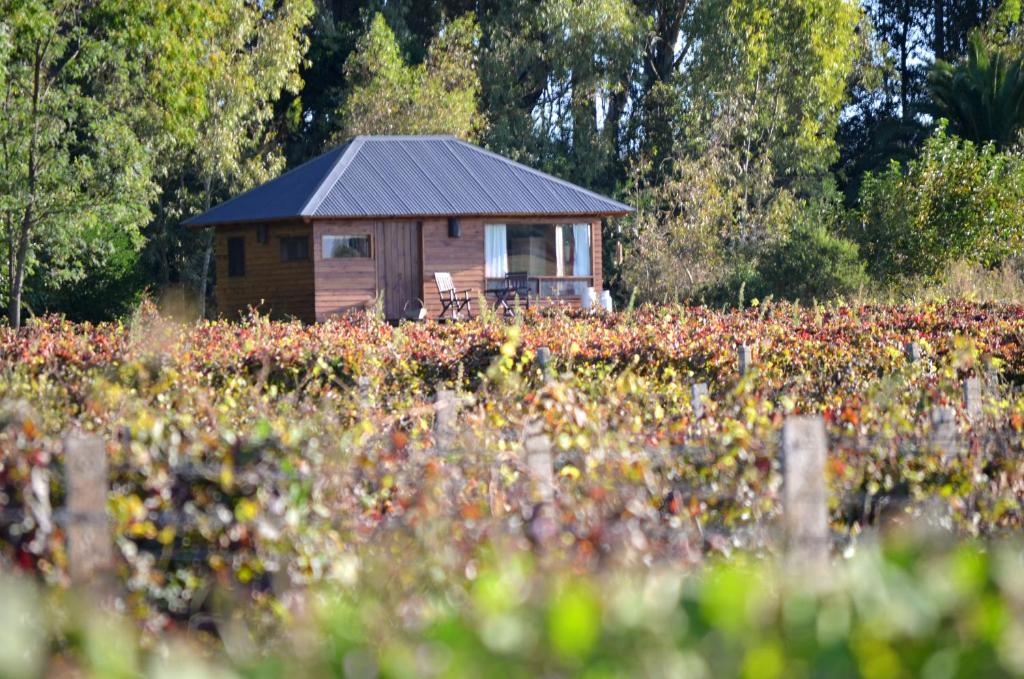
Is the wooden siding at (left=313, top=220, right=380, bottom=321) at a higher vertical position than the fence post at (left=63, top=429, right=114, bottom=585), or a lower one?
higher

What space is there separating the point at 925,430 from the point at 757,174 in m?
36.7

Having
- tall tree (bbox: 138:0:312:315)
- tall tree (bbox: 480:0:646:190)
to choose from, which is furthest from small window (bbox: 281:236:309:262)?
tall tree (bbox: 480:0:646:190)

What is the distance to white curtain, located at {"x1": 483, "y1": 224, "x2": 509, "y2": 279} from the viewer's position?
3067 centimetres

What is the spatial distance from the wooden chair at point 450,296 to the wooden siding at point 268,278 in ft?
9.03

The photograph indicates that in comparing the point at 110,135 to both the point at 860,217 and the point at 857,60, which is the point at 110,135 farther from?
the point at 857,60

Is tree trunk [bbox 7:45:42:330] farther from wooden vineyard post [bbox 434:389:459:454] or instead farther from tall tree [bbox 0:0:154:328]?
wooden vineyard post [bbox 434:389:459:454]

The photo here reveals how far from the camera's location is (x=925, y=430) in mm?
6219

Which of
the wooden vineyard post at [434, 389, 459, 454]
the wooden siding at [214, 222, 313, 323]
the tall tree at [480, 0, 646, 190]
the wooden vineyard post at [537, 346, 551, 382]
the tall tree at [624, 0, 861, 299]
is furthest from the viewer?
the tall tree at [480, 0, 646, 190]

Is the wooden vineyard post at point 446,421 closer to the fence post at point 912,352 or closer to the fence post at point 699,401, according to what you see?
the fence post at point 699,401

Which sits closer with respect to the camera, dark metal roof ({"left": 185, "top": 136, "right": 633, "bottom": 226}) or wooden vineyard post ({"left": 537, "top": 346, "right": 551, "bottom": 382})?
wooden vineyard post ({"left": 537, "top": 346, "right": 551, "bottom": 382})

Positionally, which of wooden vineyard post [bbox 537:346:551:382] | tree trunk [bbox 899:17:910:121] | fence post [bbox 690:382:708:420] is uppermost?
tree trunk [bbox 899:17:910:121]

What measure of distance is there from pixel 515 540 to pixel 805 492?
0.97 m

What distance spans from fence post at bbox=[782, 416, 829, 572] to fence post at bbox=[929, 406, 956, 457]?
1442 mm

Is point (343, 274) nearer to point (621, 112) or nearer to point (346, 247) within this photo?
point (346, 247)
